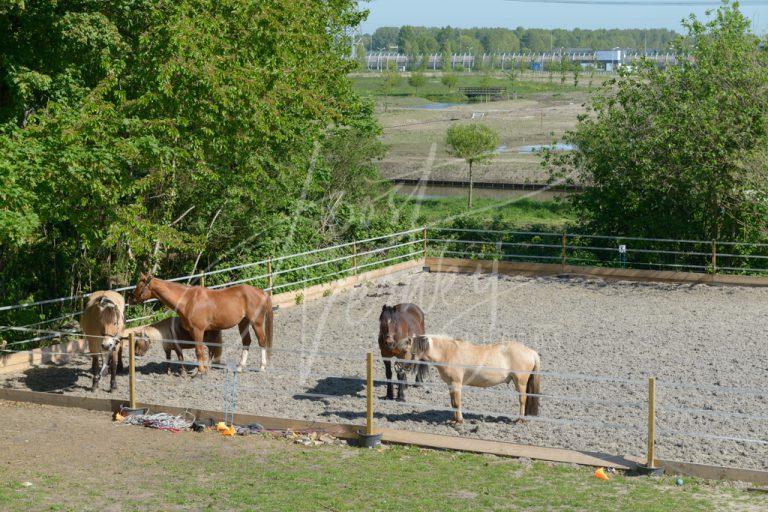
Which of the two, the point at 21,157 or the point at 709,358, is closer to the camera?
the point at 21,157

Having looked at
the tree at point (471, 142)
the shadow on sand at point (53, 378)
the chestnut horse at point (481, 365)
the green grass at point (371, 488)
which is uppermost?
the tree at point (471, 142)

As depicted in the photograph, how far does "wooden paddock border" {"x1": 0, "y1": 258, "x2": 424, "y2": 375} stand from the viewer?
1438cm

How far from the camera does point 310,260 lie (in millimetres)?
21812

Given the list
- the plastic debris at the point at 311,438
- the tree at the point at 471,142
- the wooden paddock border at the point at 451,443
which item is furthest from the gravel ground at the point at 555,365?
the tree at the point at 471,142

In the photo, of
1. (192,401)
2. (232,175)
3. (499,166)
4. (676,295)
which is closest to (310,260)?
(232,175)

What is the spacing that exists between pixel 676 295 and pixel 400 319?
9.77 meters

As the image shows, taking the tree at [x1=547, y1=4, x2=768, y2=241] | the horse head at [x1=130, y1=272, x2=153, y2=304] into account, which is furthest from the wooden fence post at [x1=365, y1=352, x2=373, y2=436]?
the tree at [x1=547, y1=4, x2=768, y2=241]

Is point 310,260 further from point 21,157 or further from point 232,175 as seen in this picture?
point 21,157

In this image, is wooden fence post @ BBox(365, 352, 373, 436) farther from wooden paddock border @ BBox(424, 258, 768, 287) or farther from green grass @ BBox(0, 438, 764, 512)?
wooden paddock border @ BBox(424, 258, 768, 287)

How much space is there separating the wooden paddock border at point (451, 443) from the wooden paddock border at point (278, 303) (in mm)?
1980

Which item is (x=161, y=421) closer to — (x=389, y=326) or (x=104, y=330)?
(x=104, y=330)

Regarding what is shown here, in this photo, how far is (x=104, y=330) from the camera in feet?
43.9

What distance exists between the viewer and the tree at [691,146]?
22.0 meters

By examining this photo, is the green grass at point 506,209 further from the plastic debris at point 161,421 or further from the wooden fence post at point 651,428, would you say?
the wooden fence post at point 651,428
